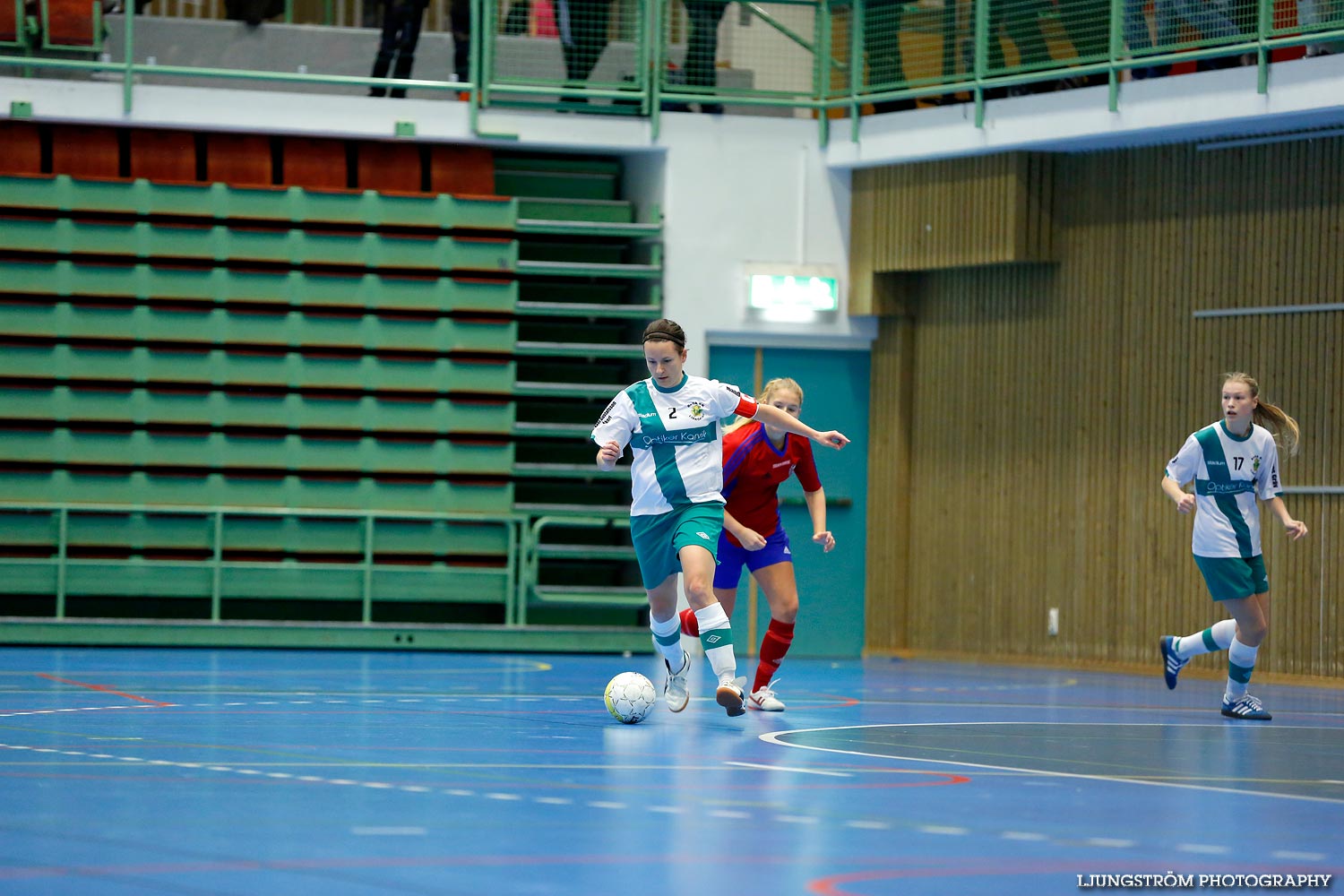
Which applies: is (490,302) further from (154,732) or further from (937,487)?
(154,732)

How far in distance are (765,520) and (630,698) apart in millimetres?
1706

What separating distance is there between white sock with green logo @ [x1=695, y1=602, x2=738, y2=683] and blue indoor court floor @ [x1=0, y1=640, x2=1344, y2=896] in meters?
0.31

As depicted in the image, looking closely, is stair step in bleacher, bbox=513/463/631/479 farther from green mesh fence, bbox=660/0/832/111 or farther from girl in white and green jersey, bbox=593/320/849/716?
girl in white and green jersey, bbox=593/320/849/716

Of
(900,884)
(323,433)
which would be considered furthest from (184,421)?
(900,884)

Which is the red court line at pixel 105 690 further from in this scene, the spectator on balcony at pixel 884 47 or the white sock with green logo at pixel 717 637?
the spectator on balcony at pixel 884 47

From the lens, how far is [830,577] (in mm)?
16562

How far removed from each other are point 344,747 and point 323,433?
872 cm

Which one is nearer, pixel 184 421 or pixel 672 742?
pixel 672 742

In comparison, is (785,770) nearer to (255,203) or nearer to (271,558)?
(271,558)

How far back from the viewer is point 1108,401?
15.1 m

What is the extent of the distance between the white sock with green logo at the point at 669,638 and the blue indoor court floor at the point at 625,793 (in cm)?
32

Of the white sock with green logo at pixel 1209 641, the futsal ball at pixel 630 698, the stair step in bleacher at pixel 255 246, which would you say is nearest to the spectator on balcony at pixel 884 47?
the stair step in bleacher at pixel 255 246

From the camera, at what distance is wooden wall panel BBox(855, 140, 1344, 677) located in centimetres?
1380

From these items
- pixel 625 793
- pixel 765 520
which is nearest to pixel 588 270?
pixel 765 520
